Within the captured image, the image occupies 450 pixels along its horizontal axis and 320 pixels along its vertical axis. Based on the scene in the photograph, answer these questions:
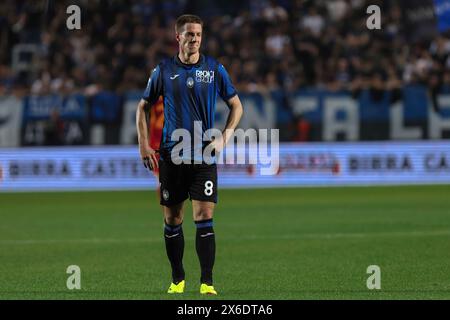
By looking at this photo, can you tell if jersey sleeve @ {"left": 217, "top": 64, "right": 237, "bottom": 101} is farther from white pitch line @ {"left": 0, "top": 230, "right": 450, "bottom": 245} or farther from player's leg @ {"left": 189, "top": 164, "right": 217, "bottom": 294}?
white pitch line @ {"left": 0, "top": 230, "right": 450, "bottom": 245}

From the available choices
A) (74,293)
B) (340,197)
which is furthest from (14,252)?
(340,197)

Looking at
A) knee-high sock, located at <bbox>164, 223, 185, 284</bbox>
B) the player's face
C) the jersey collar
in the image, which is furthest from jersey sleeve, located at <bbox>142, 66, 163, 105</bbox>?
knee-high sock, located at <bbox>164, 223, 185, 284</bbox>

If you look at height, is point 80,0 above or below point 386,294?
above

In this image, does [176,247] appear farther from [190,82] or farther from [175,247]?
[190,82]

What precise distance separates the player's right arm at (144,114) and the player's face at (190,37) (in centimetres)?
34

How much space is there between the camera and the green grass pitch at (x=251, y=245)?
405 inches

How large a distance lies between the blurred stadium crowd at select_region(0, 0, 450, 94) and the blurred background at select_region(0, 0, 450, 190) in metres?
0.03

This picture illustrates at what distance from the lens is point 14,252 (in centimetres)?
1373

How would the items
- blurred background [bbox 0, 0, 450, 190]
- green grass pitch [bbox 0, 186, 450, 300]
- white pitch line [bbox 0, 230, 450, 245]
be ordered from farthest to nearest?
blurred background [bbox 0, 0, 450, 190] < white pitch line [bbox 0, 230, 450, 245] < green grass pitch [bbox 0, 186, 450, 300]

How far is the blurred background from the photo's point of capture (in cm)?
2444

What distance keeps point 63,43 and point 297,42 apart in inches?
220

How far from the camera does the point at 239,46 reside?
26.8m

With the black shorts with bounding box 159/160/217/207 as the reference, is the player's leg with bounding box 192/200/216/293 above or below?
below
